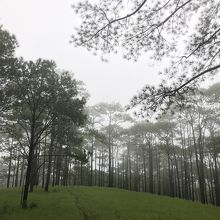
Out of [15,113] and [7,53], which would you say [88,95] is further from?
[7,53]

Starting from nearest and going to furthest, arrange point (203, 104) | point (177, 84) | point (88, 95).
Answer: point (177, 84)
point (203, 104)
point (88, 95)

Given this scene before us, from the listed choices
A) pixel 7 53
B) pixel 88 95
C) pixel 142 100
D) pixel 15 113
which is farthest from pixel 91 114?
pixel 142 100

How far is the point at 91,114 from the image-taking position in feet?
126

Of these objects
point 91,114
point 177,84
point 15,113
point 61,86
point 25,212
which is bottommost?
point 25,212

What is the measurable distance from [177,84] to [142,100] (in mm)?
1302

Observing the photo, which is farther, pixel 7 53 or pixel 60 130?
pixel 60 130

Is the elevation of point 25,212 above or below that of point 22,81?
below

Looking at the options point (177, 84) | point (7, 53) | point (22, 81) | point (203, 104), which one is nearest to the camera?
point (177, 84)

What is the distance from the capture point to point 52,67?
1567 centimetres

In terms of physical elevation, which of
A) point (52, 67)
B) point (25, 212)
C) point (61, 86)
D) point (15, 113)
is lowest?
point (25, 212)

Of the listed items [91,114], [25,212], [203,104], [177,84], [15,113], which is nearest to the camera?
[177,84]

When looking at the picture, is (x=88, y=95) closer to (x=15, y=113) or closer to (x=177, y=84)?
(x=15, y=113)

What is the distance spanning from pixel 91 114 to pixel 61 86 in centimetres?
2291


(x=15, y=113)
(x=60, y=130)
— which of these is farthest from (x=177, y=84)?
(x=15, y=113)
